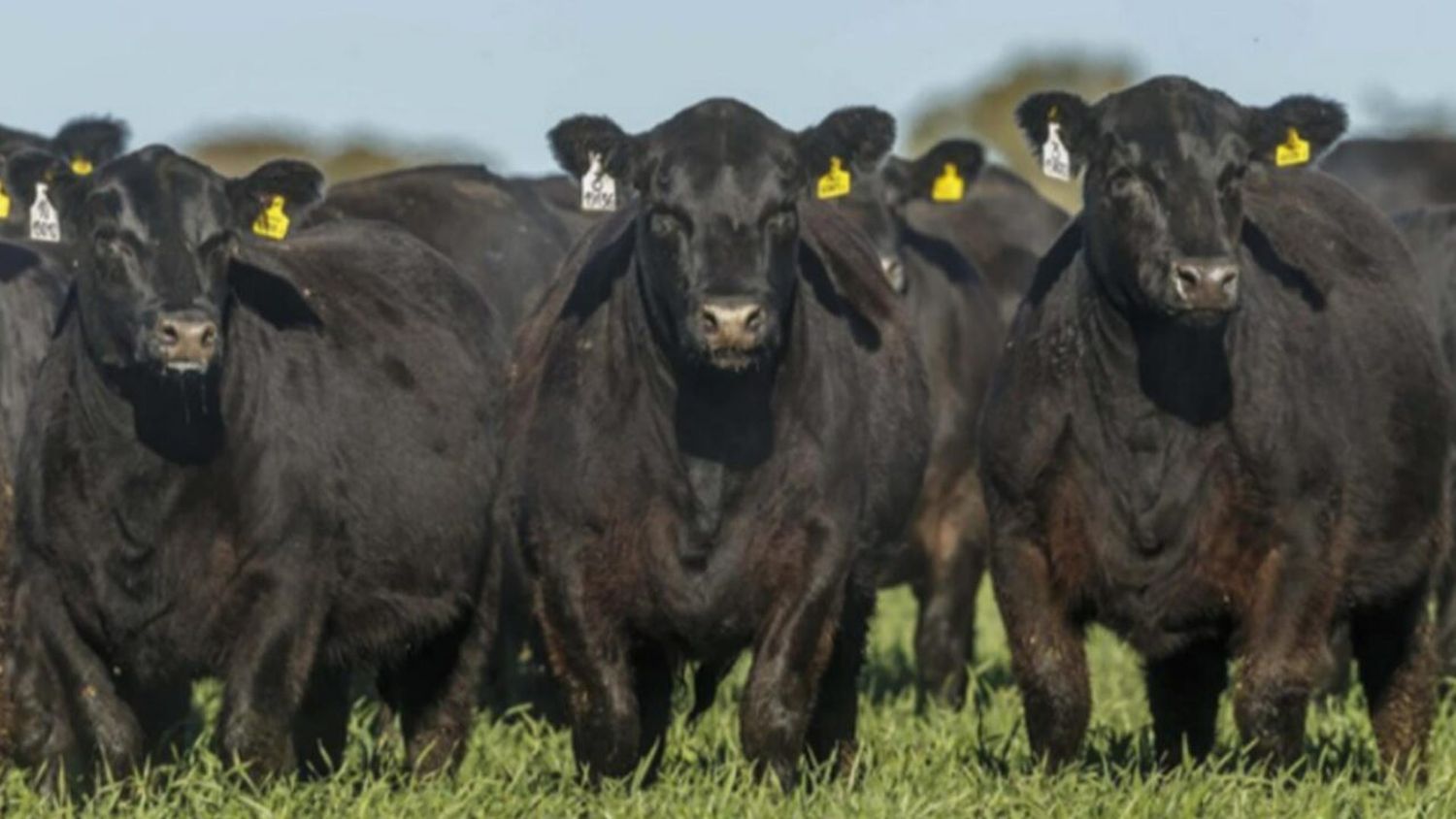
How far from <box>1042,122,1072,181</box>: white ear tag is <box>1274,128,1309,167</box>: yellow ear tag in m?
0.66

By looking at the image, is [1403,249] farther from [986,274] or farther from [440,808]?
[986,274]

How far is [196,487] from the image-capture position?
9.41 meters

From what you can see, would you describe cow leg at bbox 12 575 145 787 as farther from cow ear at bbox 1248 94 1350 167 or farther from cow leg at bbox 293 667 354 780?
cow ear at bbox 1248 94 1350 167

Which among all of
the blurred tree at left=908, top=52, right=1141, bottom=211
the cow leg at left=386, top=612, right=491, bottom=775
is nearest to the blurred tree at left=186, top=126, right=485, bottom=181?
the blurred tree at left=908, top=52, right=1141, bottom=211

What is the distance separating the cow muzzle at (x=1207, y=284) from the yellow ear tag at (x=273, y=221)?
2.83 metres

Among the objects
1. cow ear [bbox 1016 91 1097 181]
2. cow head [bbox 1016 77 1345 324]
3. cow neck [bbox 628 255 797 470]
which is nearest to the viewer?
cow head [bbox 1016 77 1345 324]

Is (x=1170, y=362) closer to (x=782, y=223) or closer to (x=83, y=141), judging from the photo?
(x=782, y=223)

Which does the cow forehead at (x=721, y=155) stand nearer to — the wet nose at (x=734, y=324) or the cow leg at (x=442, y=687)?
the wet nose at (x=734, y=324)

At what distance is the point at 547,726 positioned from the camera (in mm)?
11305

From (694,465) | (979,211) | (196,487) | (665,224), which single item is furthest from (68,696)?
(979,211)

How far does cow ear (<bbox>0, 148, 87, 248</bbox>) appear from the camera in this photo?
31.9ft

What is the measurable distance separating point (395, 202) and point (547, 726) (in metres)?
3.49

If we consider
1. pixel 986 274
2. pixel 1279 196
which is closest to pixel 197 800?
pixel 1279 196

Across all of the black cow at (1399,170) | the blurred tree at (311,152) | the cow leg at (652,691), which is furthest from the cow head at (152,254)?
the blurred tree at (311,152)
